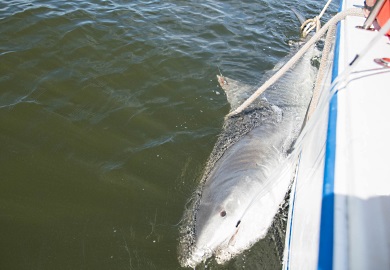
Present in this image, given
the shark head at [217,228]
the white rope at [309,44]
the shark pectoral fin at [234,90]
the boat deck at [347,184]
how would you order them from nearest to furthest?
1. the boat deck at [347,184]
2. the shark head at [217,228]
3. the white rope at [309,44]
4. the shark pectoral fin at [234,90]

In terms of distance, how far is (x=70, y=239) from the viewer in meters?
3.13

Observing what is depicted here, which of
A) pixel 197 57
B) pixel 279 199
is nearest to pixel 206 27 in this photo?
pixel 197 57

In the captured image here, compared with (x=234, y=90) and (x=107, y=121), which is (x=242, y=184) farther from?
(x=234, y=90)

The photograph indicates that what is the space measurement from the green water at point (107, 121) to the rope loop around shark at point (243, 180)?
0.17 m

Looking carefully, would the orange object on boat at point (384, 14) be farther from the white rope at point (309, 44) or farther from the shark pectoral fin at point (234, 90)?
the shark pectoral fin at point (234, 90)

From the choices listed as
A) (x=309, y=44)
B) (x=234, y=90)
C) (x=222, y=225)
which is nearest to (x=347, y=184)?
(x=222, y=225)

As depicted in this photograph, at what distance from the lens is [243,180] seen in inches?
136

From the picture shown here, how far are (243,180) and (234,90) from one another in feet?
7.80

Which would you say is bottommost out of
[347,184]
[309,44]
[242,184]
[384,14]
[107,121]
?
[107,121]

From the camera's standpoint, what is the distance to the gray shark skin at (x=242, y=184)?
122 inches

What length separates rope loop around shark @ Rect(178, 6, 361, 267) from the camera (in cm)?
310

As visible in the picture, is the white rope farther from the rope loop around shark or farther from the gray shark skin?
the gray shark skin

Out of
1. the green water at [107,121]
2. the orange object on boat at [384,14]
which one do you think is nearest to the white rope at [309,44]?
the orange object on boat at [384,14]

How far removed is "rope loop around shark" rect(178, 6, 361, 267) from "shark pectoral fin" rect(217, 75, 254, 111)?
184 mm
